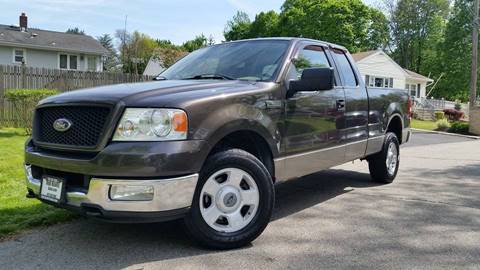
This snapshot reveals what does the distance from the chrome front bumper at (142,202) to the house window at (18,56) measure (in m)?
35.0

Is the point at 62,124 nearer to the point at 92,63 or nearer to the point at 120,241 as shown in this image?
the point at 120,241

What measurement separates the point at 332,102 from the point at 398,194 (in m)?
1.93

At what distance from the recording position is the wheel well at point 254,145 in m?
4.40

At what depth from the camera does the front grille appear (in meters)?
3.70

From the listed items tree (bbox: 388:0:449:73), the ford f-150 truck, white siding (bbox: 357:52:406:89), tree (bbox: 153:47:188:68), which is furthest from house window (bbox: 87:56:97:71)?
tree (bbox: 388:0:449:73)

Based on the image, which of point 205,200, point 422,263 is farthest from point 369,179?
point 205,200

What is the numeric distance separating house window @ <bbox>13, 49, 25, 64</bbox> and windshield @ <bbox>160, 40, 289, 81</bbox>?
1310 inches

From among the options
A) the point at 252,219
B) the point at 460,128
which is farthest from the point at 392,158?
the point at 460,128

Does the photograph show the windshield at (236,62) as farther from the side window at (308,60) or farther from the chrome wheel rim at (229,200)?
the chrome wheel rim at (229,200)

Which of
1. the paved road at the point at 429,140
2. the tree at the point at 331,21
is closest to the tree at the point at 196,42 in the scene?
the tree at the point at 331,21

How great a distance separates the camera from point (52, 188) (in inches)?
153

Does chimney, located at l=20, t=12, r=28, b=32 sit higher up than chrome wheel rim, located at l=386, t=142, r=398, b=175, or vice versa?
chimney, located at l=20, t=12, r=28, b=32

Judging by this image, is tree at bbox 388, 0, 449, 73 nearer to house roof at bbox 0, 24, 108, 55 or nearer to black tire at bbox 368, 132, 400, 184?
house roof at bbox 0, 24, 108, 55

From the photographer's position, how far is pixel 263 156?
4.61 m
